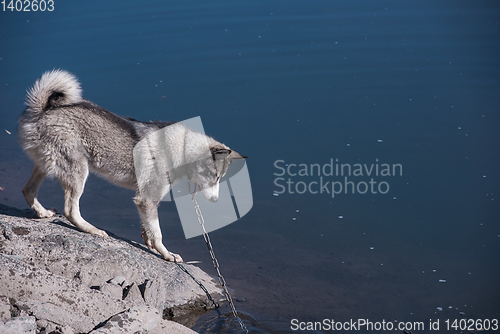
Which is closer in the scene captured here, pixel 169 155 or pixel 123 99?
pixel 169 155

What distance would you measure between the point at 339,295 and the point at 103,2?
12119mm

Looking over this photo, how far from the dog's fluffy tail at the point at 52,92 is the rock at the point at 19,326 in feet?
7.01

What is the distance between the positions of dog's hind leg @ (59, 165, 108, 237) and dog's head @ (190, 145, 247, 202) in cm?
104

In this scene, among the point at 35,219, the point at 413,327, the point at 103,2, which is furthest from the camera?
the point at 103,2

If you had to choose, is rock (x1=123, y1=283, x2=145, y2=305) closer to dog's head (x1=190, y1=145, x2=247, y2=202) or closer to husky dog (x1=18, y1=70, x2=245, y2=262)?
husky dog (x1=18, y1=70, x2=245, y2=262)

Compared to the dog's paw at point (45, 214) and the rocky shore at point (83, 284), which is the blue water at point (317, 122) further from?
the dog's paw at point (45, 214)

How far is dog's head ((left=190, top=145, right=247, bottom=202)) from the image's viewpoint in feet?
14.2

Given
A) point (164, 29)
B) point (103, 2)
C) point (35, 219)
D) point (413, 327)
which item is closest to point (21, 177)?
point (35, 219)

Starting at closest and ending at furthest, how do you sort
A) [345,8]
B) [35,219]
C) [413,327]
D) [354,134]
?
[413,327] → [35,219] → [354,134] → [345,8]

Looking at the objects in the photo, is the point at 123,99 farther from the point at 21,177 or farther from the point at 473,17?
the point at 473,17

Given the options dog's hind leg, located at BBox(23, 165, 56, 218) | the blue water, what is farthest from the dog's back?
the blue water

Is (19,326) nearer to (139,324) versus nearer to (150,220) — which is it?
(139,324)

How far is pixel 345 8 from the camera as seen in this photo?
12.2 meters

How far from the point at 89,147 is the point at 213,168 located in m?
1.19
